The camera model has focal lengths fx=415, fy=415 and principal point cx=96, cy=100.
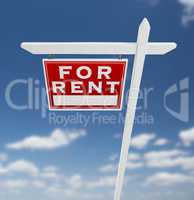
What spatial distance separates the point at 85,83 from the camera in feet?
24.9

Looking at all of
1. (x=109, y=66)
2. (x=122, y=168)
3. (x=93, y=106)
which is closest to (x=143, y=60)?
(x=109, y=66)

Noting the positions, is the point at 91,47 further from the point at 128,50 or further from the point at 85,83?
the point at 85,83

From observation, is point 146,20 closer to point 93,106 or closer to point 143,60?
point 143,60

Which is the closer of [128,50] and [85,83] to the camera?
[128,50]

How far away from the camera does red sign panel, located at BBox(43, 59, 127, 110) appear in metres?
7.47

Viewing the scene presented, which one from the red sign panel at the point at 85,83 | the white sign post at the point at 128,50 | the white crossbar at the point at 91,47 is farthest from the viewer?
the red sign panel at the point at 85,83

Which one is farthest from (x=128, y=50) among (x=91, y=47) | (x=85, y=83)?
(x=85, y=83)

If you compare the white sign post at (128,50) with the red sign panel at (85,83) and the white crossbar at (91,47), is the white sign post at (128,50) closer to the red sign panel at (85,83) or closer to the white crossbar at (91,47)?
the white crossbar at (91,47)

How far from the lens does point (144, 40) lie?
22.5 ft

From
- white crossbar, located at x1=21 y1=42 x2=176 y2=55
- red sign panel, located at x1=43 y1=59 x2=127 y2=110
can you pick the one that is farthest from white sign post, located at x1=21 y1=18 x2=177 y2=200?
red sign panel, located at x1=43 y1=59 x2=127 y2=110

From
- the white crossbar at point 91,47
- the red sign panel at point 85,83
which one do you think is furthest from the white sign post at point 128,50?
the red sign panel at point 85,83

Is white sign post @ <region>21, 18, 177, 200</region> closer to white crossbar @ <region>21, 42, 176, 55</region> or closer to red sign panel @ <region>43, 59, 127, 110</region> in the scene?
white crossbar @ <region>21, 42, 176, 55</region>

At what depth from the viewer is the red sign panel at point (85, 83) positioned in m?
7.47

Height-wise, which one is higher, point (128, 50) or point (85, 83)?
point (128, 50)
